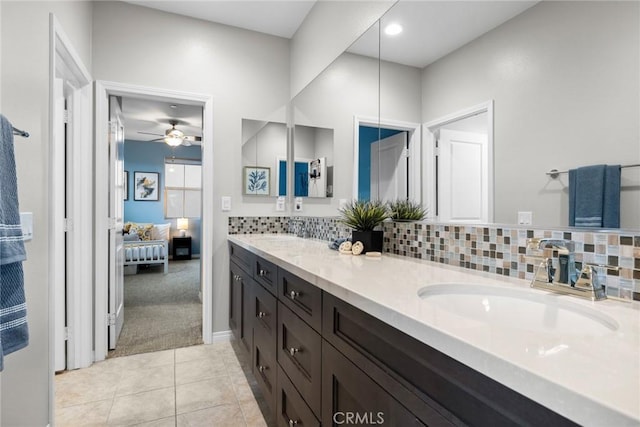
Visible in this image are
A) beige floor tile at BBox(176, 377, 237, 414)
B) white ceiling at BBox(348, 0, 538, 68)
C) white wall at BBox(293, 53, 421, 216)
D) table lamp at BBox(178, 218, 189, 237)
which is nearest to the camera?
white ceiling at BBox(348, 0, 538, 68)

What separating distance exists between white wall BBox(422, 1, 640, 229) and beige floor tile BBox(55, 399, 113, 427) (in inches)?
85.9

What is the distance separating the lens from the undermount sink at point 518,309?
28.8 inches

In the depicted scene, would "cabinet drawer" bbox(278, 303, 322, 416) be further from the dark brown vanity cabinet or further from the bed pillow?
the bed pillow

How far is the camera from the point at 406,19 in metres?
1.58

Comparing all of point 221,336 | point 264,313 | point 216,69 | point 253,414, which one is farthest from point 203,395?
point 216,69

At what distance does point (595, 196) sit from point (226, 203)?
8.14 ft

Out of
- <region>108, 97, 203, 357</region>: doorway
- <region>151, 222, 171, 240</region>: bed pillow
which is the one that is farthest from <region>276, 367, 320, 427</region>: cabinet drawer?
<region>151, 222, 171, 240</region>: bed pillow

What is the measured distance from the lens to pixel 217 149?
9.18 feet

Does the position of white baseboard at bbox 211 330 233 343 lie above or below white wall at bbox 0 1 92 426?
below

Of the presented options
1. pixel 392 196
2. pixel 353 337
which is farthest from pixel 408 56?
pixel 353 337

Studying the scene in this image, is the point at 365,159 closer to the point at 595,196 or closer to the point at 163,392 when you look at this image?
the point at 595,196

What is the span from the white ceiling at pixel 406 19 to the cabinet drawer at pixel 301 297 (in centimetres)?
110

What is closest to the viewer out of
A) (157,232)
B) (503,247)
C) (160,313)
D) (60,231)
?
(503,247)

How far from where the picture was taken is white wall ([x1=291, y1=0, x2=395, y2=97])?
6.50 ft
